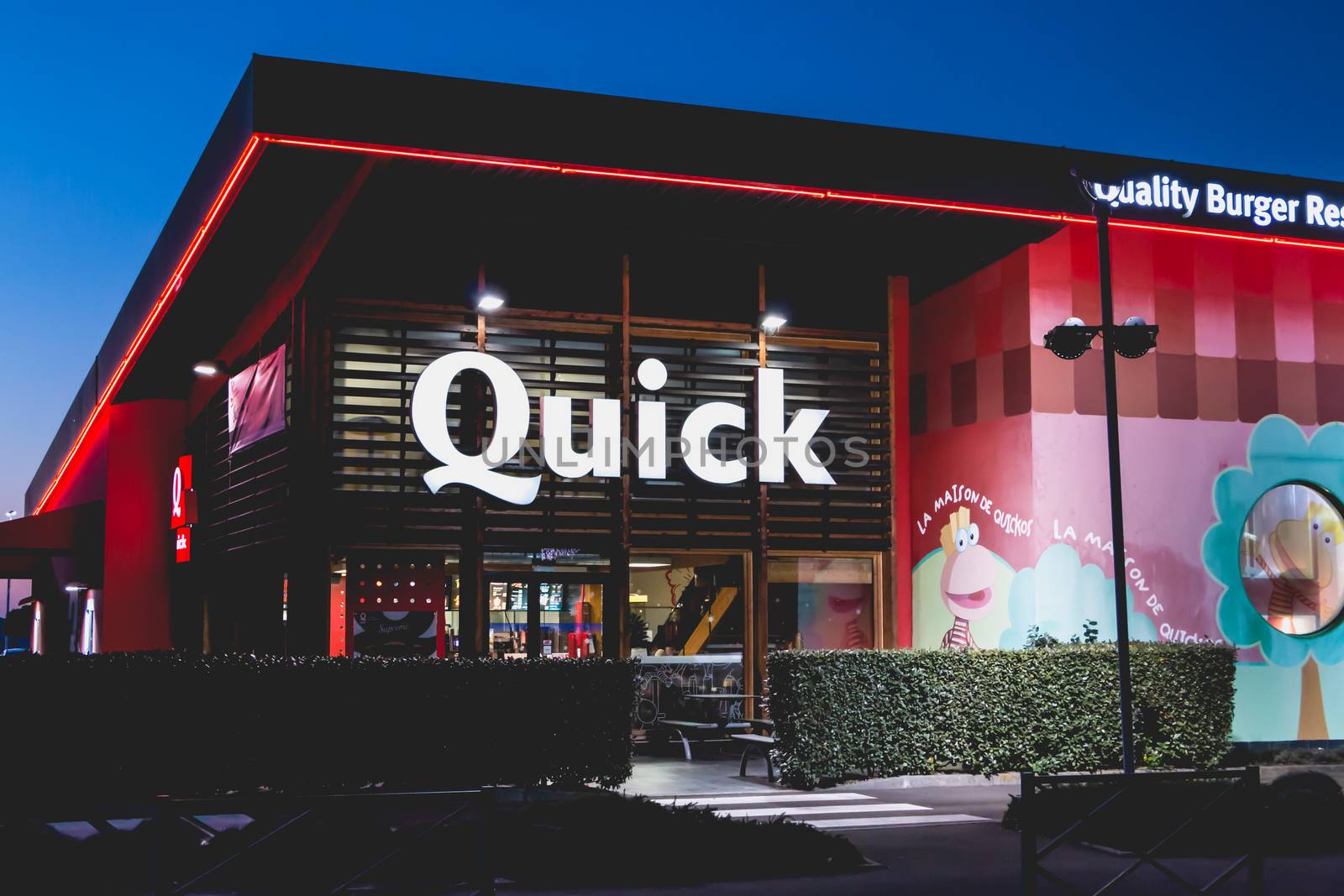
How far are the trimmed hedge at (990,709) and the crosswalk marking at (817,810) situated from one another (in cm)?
123

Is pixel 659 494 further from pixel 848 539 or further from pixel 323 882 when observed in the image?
pixel 323 882

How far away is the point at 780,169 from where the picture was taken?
50.5 ft

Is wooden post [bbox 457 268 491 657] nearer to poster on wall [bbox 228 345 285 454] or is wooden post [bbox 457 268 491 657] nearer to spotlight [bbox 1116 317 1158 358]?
poster on wall [bbox 228 345 285 454]

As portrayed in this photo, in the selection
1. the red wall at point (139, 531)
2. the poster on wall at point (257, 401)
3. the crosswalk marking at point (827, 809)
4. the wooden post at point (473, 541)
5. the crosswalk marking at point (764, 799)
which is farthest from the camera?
the red wall at point (139, 531)

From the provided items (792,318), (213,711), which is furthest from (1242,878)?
(792,318)

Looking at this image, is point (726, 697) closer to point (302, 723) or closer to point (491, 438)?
point (491, 438)

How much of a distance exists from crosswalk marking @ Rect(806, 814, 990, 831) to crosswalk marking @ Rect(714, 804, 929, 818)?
1.01 feet

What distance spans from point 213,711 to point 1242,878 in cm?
826

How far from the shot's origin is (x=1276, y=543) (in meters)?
18.1

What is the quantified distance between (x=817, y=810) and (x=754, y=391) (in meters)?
6.58

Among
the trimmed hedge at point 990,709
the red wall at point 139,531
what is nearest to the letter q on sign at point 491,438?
the trimmed hedge at point 990,709

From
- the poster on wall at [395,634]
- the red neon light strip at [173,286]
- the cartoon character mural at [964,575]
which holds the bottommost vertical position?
the poster on wall at [395,634]

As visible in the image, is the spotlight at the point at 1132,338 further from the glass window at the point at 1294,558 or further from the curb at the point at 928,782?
the glass window at the point at 1294,558

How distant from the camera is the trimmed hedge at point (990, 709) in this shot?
45.9 feet
